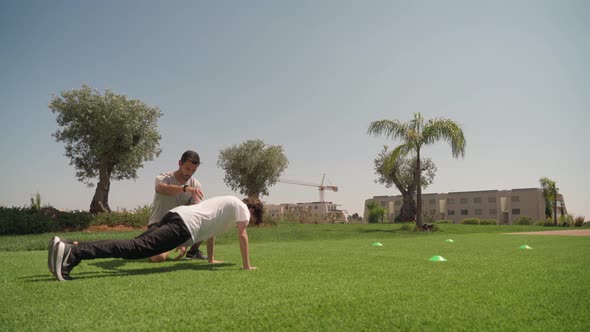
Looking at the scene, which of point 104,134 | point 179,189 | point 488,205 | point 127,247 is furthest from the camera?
point 488,205

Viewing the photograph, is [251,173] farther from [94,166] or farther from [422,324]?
[422,324]

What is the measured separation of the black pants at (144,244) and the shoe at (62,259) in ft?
0.15

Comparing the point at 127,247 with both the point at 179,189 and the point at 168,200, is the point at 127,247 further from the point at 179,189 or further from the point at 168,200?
the point at 168,200

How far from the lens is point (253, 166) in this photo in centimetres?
4325

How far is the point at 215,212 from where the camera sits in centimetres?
483

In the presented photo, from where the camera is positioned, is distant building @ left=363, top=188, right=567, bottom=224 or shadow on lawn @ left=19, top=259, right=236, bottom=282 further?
distant building @ left=363, top=188, right=567, bottom=224

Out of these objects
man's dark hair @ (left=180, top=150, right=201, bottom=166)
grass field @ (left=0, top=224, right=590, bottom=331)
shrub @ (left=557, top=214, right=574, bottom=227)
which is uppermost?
man's dark hair @ (left=180, top=150, right=201, bottom=166)

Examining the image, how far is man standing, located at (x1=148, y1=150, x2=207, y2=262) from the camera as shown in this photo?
5273 mm

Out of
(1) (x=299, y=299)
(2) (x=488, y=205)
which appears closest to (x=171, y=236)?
(1) (x=299, y=299)

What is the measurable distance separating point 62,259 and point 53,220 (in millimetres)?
16507

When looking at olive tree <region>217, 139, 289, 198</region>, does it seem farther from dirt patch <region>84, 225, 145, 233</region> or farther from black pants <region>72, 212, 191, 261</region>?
black pants <region>72, 212, 191, 261</region>

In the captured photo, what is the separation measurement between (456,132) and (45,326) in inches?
888

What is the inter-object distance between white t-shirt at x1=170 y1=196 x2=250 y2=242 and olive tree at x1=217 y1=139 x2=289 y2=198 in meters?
38.4

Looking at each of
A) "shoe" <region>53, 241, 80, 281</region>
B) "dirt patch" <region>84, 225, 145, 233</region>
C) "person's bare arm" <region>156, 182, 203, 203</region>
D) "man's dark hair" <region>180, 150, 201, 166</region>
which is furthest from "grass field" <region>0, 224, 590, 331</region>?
"dirt patch" <region>84, 225, 145, 233</region>
